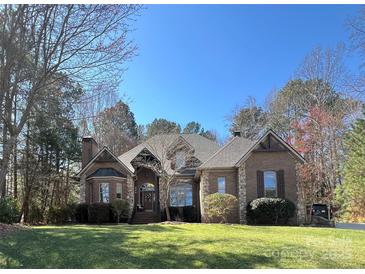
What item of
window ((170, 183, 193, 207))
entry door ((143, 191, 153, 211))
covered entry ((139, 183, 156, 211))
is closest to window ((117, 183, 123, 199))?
covered entry ((139, 183, 156, 211))

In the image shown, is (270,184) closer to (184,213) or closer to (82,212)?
(184,213)

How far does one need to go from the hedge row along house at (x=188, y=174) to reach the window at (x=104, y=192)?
4 centimetres

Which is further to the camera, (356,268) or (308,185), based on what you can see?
(308,185)

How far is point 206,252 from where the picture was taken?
10.0 m

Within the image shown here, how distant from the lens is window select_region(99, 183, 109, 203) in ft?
91.1

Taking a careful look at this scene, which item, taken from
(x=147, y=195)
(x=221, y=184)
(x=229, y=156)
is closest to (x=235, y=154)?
(x=229, y=156)

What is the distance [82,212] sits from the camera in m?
27.5

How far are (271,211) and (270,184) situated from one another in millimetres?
2061

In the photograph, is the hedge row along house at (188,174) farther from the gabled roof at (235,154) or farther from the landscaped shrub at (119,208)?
the landscaped shrub at (119,208)

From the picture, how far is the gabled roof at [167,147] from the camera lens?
27.5m

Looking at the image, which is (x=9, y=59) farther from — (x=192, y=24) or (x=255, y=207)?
(x=255, y=207)

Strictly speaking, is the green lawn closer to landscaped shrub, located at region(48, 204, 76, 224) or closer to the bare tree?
the bare tree

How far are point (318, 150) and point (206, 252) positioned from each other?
2685cm

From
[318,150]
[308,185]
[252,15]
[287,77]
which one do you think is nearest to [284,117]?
[287,77]
